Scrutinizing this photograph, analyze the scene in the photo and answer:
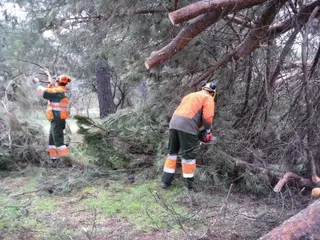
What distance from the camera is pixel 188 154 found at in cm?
498

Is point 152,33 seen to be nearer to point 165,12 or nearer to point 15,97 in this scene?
point 165,12

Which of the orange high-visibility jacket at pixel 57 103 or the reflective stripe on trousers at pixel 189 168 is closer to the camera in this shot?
the reflective stripe on trousers at pixel 189 168

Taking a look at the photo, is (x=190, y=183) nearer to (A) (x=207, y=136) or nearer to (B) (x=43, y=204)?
(A) (x=207, y=136)

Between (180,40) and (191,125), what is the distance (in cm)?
161

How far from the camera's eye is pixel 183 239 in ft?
11.3

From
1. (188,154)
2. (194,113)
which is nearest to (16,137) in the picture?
(188,154)

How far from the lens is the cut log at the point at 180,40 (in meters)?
3.64

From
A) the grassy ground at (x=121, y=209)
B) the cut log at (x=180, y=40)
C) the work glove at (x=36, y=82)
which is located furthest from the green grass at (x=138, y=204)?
the work glove at (x=36, y=82)

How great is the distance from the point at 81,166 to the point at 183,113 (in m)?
2.65

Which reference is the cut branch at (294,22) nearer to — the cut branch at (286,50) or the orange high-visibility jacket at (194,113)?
the cut branch at (286,50)

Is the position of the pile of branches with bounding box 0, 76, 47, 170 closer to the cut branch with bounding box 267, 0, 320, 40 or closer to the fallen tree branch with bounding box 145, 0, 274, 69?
the fallen tree branch with bounding box 145, 0, 274, 69

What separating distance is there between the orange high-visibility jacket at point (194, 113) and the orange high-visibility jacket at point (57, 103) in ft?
9.17

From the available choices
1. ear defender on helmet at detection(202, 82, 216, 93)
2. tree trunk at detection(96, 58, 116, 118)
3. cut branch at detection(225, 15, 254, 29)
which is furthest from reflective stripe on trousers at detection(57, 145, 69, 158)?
cut branch at detection(225, 15, 254, 29)

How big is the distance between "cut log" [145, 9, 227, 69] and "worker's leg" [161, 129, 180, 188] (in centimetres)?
168
